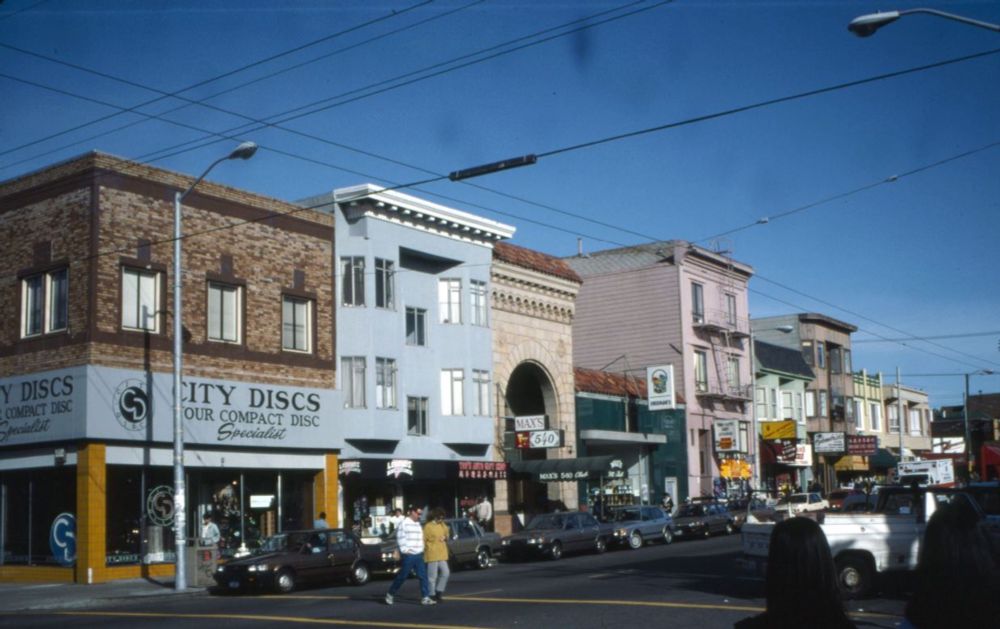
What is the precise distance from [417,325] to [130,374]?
11.9 meters

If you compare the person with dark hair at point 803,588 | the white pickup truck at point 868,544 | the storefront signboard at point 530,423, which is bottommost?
the white pickup truck at point 868,544

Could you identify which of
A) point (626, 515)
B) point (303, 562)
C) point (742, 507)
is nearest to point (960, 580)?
point (303, 562)

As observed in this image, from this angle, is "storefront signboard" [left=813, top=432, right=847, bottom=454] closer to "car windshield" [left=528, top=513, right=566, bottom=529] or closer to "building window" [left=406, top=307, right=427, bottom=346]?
"building window" [left=406, top=307, right=427, bottom=346]

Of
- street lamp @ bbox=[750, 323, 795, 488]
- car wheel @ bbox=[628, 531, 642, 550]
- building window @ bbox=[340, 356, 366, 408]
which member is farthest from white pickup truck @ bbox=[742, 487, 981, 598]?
street lamp @ bbox=[750, 323, 795, 488]

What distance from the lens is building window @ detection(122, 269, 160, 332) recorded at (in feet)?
100

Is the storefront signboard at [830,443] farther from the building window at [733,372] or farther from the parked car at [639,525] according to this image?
the parked car at [639,525]

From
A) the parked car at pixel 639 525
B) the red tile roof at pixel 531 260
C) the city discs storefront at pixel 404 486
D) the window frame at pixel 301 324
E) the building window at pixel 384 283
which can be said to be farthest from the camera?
the red tile roof at pixel 531 260

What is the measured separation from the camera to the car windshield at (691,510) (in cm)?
4027

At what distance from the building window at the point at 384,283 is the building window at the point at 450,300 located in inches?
106

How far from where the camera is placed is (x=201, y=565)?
26.9m

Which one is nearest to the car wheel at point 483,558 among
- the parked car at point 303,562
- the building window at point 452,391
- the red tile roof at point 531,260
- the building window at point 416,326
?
the parked car at point 303,562

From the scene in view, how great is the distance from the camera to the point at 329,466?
117 feet

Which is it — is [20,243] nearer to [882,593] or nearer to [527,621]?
[527,621]

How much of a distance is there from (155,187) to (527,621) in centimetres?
1968
